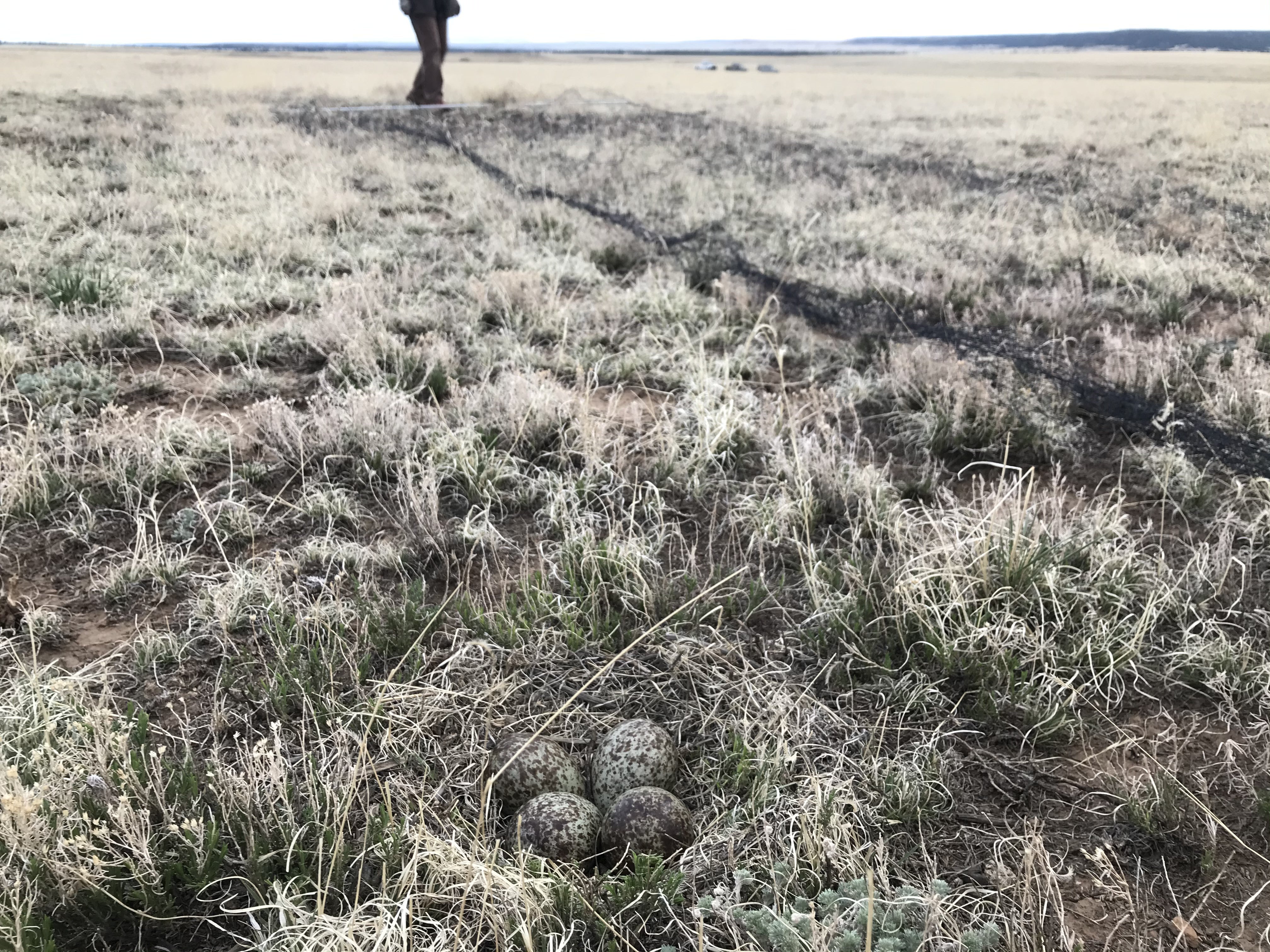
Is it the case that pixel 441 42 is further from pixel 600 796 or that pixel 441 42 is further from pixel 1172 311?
pixel 600 796

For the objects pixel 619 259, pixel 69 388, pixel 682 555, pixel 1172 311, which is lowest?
pixel 682 555

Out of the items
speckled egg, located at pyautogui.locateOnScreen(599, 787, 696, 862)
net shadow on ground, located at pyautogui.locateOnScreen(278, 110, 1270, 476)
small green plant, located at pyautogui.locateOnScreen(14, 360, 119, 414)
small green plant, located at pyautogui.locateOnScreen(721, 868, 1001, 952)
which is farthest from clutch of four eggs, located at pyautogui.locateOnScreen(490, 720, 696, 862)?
small green plant, located at pyautogui.locateOnScreen(14, 360, 119, 414)

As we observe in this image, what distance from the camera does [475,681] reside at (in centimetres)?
259

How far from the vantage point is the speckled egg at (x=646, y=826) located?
203 cm

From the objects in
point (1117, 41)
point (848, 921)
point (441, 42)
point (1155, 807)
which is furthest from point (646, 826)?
point (441, 42)

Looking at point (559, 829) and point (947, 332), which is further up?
point (947, 332)

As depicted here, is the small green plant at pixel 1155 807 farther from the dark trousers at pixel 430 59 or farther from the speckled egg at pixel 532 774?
the dark trousers at pixel 430 59

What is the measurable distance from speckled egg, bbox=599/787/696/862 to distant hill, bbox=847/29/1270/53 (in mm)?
4657

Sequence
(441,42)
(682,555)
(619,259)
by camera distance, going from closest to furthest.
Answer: (682,555)
(619,259)
(441,42)

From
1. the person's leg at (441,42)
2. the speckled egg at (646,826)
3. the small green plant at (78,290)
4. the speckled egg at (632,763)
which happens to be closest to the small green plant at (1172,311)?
the speckled egg at (632,763)

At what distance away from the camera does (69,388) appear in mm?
4324

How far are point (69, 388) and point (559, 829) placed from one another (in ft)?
12.6

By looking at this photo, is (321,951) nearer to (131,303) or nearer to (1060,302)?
(131,303)

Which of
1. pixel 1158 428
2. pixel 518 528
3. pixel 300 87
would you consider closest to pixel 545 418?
pixel 518 528
